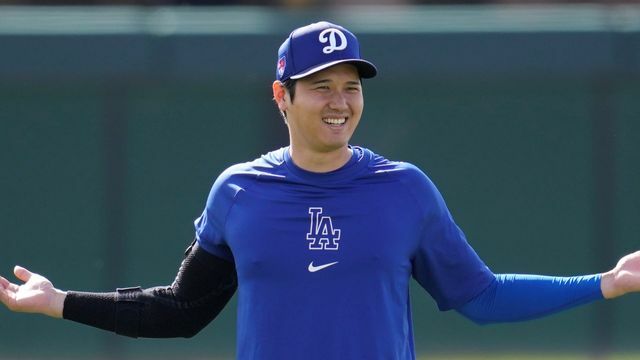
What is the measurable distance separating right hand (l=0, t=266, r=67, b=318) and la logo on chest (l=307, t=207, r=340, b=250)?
82 cm

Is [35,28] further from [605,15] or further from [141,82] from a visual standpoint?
[605,15]

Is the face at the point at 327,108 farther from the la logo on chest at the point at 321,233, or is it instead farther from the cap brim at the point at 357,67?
the la logo on chest at the point at 321,233

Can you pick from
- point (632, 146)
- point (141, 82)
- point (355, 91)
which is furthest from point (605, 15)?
point (355, 91)

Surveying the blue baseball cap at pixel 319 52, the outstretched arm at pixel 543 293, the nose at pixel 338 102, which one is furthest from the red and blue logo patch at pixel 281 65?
the outstretched arm at pixel 543 293

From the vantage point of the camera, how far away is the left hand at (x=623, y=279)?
3330 millimetres

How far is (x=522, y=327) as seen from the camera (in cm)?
944

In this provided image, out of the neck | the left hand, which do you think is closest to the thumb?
the neck

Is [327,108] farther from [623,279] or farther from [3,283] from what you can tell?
[3,283]

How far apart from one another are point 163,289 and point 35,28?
600cm

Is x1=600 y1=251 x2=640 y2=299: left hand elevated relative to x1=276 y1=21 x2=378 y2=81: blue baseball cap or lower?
lower

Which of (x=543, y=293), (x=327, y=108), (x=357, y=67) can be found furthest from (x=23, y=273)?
(x=543, y=293)

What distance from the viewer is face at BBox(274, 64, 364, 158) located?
3377 millimetres

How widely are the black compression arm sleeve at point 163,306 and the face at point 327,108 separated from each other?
0.50 metres

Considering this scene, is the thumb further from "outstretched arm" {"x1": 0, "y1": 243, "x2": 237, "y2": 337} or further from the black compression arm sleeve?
the black compression arm sleeve
